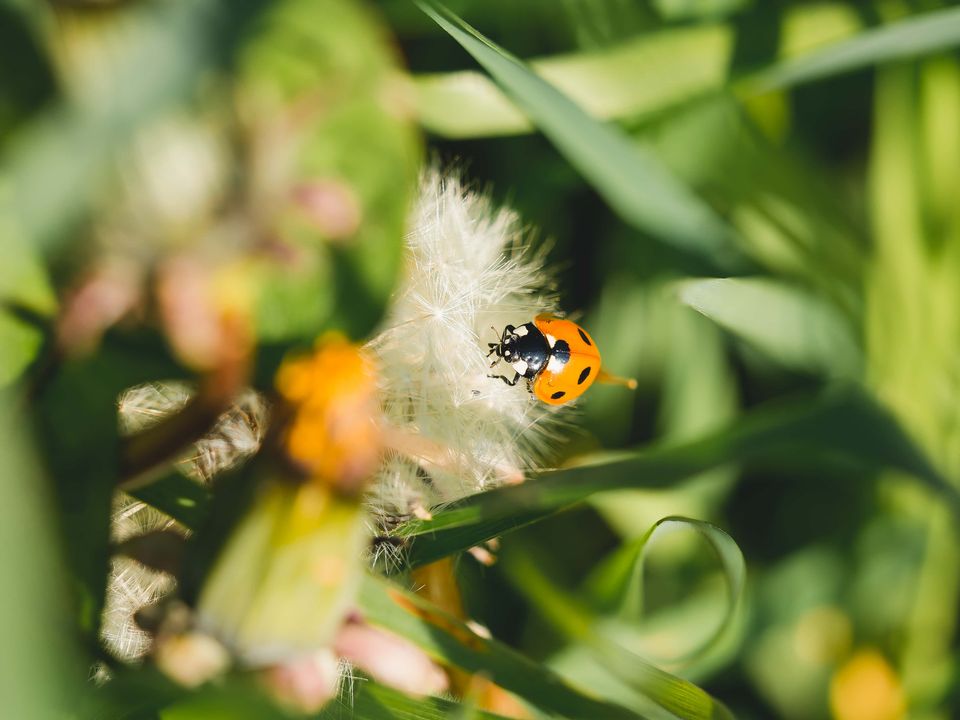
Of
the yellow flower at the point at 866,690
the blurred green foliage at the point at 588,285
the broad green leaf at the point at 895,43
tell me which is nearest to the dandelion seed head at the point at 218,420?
the blurred green foliage at the point at 588,285

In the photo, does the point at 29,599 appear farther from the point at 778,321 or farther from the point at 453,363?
the point at 778,321

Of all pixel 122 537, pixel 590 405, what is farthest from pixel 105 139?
pixel 590 405

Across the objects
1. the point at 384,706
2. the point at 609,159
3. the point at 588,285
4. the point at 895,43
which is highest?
the point at 895,43

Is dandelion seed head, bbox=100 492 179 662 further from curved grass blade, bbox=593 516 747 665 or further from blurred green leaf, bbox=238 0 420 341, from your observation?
curved grass blade, bbox=593 516 747 665

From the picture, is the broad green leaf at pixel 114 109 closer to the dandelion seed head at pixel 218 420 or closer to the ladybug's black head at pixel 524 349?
the dandelion seed head at pixel 218 420

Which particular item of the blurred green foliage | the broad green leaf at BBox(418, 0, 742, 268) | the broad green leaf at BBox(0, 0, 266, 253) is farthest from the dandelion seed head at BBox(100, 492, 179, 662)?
the broad green leaf at BBox(418, 0, 742, 268)

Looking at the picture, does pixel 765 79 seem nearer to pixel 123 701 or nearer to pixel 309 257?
pixel 309 257

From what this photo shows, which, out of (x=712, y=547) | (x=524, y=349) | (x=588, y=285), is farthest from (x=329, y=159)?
(x=588, y=285)
